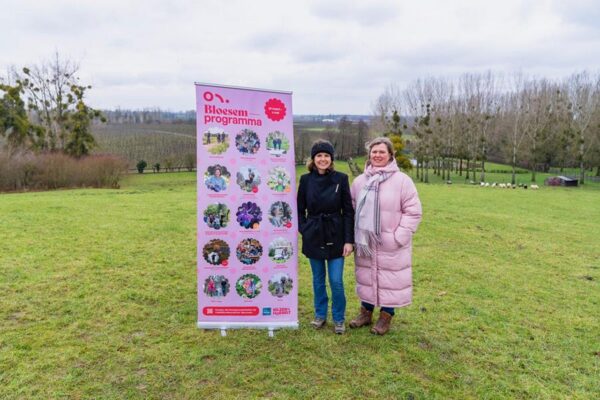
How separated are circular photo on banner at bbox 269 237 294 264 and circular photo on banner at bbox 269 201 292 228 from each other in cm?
17

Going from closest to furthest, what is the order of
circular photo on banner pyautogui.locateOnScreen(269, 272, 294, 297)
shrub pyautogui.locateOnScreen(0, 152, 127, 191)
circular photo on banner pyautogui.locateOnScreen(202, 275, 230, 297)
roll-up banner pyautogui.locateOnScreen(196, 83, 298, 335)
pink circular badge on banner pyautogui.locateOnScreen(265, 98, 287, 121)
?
roll-up banner pyautogui.locateOnScreen(196, 83, 298, 335) → pink circular badge on banner pyautogui.locateOnScreen(265, 98, 287, 121) → circular photo on banner pyautogui.locateOnScreen(202, 275, 230, 297) → circular photo on banner pyautogui.locateOnScreen(269, 272, 294, 297) → shrub pyautogui.locateOnScreen(0, 152, 127, 191)

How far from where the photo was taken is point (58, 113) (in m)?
34.3

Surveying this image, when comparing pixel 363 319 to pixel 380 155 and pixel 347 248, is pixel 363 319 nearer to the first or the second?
pixel 347 248

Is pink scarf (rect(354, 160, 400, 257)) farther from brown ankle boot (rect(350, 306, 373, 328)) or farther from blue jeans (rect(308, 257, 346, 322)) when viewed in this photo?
brown ankle boot (rect(350, 306, 373, 328))

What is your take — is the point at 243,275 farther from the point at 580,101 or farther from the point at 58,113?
the point at 580,101

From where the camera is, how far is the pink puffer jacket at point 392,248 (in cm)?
389

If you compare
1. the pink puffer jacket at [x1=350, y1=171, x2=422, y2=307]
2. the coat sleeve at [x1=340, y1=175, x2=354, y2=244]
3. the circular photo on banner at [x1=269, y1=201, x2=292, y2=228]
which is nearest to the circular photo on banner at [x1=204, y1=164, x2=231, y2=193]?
the circular photo on banner at [x1=269, y1=201, x2=292, y2=228]

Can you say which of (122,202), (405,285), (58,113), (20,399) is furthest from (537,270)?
(58,113)

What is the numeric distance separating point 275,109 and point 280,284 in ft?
6.18

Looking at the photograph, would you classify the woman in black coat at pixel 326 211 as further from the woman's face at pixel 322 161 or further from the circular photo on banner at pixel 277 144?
the circular photo on banner at pixel 277 144

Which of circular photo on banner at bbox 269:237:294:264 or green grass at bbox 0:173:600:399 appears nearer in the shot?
green grass at bbox 0:173:600:399

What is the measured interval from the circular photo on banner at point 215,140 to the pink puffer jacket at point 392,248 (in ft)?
4.67

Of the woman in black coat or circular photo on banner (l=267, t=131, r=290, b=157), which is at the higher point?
circular photo on banner (l=267, t=131, r=290, b=157)

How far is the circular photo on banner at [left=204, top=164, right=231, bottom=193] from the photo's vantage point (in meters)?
3.99
